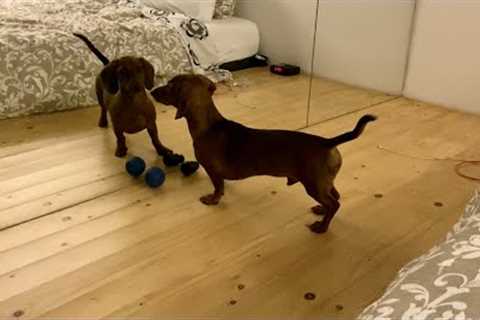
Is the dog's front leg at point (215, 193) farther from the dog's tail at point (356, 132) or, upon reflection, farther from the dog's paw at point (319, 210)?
the dog's tail at point (356, 132)

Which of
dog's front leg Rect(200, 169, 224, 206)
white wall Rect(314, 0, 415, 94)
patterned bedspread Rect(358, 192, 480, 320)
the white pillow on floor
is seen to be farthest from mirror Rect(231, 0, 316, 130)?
patterned bedspread Rect(358, 192, 480, 320)

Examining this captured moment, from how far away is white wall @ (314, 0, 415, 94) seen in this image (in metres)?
3.20

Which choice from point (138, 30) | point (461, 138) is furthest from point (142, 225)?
point (461, 138)

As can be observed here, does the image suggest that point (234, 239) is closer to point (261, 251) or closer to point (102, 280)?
point (261, 251)

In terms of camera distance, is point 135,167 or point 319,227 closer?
point 319,227

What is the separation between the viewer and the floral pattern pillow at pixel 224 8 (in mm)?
2912

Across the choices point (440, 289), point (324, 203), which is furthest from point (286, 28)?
point (440, 289)

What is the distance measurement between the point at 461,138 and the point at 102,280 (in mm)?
2252

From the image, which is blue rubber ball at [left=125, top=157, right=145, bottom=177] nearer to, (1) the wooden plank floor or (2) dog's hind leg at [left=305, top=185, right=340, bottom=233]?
(1) the wooden plank floor

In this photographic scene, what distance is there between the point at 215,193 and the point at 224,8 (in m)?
1.35

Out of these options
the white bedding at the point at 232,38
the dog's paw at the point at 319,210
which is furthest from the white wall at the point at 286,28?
the dog's paw at the point at 319,210

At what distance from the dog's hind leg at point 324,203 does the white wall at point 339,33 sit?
152 cm

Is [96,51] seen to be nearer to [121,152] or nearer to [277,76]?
[121,152]

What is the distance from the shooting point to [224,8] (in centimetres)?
296
